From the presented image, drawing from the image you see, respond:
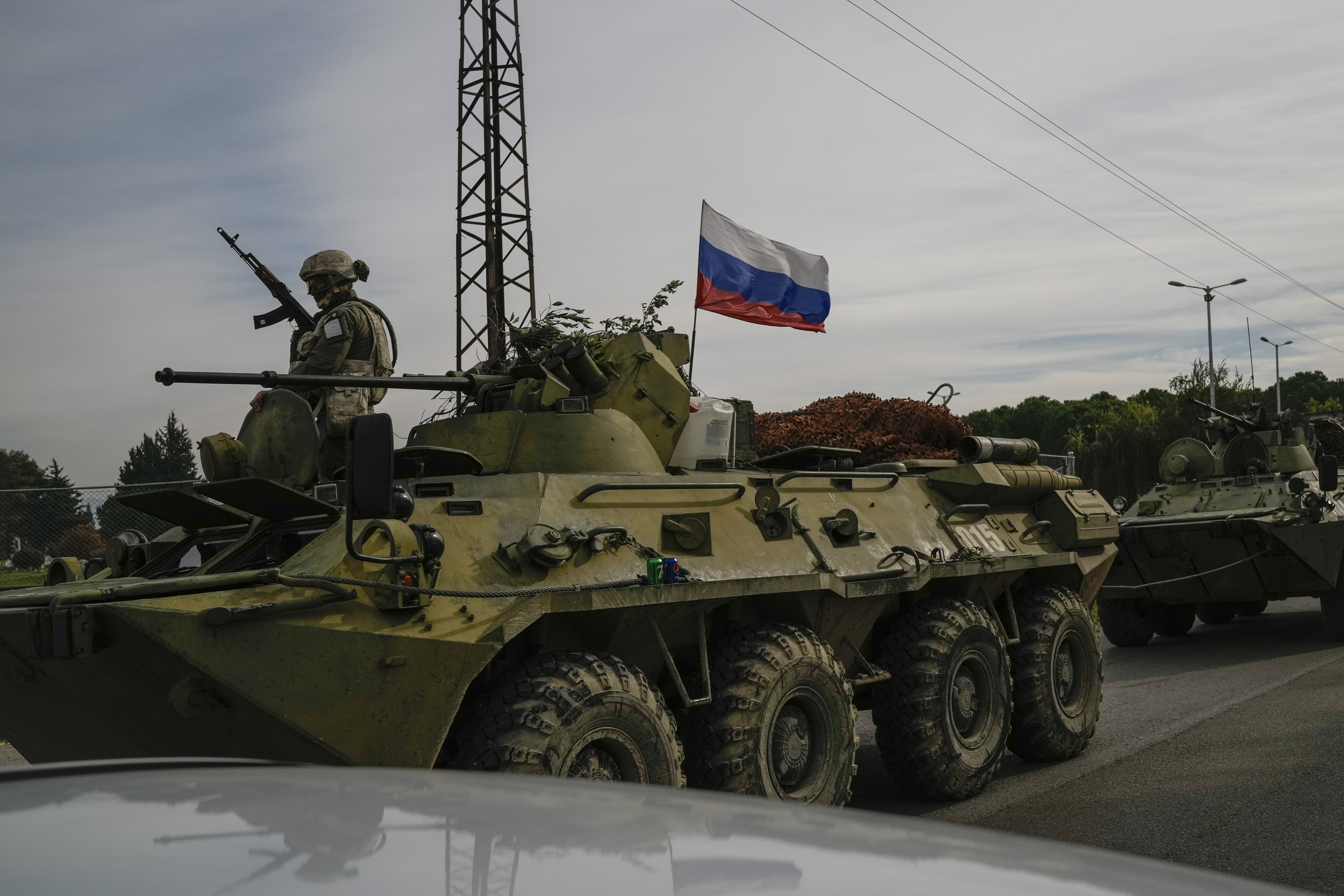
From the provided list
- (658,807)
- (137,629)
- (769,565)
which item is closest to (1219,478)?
(769,565)

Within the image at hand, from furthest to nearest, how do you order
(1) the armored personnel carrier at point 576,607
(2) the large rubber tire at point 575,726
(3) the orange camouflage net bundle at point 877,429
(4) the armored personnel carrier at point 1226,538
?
(3) the orange camouflage net bundle at point 877,429 → (4) the armored personnel carrier at point 1226,538 → (2) the large rubber tire at point 575,726 → (1) the armored personnel carrier at point 576,607

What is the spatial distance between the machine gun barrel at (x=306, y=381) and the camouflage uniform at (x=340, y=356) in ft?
0.27

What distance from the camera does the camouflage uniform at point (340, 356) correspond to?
21.0ft

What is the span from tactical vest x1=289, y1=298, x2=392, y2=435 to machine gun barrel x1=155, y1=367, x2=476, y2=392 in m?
0.08

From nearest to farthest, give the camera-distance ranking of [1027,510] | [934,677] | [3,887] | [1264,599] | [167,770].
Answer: [3,887] < [167,770] < [934,677] < [1027,510] < [1264,599]

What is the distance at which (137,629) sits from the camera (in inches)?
166

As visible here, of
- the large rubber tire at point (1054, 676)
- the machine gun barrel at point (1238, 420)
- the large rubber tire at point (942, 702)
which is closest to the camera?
the large rubber tire at point (942, 702)

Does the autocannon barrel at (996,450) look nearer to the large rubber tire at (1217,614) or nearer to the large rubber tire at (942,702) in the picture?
the large rubber tire at (942,702)

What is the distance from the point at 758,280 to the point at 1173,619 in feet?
25.8

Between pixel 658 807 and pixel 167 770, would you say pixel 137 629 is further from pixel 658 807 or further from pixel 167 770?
pixel 658 807

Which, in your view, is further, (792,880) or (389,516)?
(389,516)

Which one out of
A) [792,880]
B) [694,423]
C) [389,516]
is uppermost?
[694,423]

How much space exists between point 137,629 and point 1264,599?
41.9 ft

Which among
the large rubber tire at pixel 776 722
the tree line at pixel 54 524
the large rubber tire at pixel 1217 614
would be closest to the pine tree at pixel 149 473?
Result: the tree line at pixel 54 524
